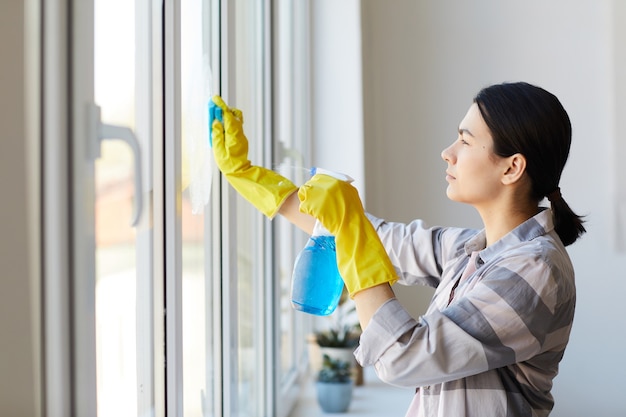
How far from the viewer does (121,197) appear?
2.94ft

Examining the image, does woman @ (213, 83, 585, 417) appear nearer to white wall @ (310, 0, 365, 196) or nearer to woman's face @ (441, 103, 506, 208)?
woman's face @ (441, 103, 506, 208)

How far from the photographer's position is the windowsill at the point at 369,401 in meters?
2.01

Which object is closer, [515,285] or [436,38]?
[515,285]

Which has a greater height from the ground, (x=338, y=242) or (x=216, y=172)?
(x=216, y=172)

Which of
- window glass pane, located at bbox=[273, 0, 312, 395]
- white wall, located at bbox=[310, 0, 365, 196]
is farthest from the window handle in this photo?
white wall, located at bbox=[310, 0, 365, 196]

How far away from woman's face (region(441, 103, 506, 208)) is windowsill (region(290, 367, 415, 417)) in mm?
1053

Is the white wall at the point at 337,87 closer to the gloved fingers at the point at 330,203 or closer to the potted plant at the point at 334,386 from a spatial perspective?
the potted plant at the point at 334,386

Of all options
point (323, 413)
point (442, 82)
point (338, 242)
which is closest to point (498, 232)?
point (338, 242)

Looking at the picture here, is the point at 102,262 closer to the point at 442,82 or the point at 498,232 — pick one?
the point at 498,232

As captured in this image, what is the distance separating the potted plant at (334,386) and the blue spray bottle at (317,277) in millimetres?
901

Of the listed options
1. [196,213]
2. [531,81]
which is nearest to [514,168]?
[196,213]

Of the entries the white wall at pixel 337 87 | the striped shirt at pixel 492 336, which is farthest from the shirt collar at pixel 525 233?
the white wall at pixel 337 87

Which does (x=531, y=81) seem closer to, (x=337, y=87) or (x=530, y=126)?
(x=337, y=87)

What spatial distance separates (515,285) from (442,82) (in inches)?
67.7
